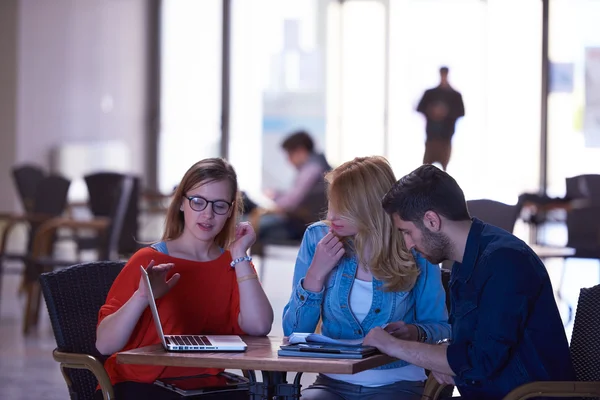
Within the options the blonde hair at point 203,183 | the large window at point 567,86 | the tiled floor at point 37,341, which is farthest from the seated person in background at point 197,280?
the large window at point 567,86

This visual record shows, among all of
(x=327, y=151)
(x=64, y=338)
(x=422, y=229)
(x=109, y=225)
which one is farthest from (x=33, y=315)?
(x=327, y=151)

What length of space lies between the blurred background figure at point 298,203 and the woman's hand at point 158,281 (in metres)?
5.51

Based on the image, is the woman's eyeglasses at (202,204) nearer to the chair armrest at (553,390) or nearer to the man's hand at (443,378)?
the man's hand at (443,378)

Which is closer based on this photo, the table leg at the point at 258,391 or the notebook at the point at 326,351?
the notebook at the point at 326,351

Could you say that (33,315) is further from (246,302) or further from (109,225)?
(246,302)

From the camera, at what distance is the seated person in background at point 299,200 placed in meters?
8.18

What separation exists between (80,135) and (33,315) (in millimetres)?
6667

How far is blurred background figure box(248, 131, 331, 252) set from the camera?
8.17 m

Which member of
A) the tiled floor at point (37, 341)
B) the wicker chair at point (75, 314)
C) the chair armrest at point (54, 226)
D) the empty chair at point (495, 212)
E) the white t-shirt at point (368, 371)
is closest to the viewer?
the white t-shirt at point (368, 371)

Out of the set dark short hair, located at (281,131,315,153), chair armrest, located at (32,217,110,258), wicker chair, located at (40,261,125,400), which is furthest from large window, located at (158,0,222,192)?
wicker chair, located at (40,261,125,400)

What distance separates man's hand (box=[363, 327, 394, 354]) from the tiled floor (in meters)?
2.56

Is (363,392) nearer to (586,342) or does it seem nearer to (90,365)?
(586,342)

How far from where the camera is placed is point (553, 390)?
7.36ft

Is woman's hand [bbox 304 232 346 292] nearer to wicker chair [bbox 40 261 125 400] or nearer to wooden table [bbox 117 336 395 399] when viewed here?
wooden table [bbox 117 336 395 399]
